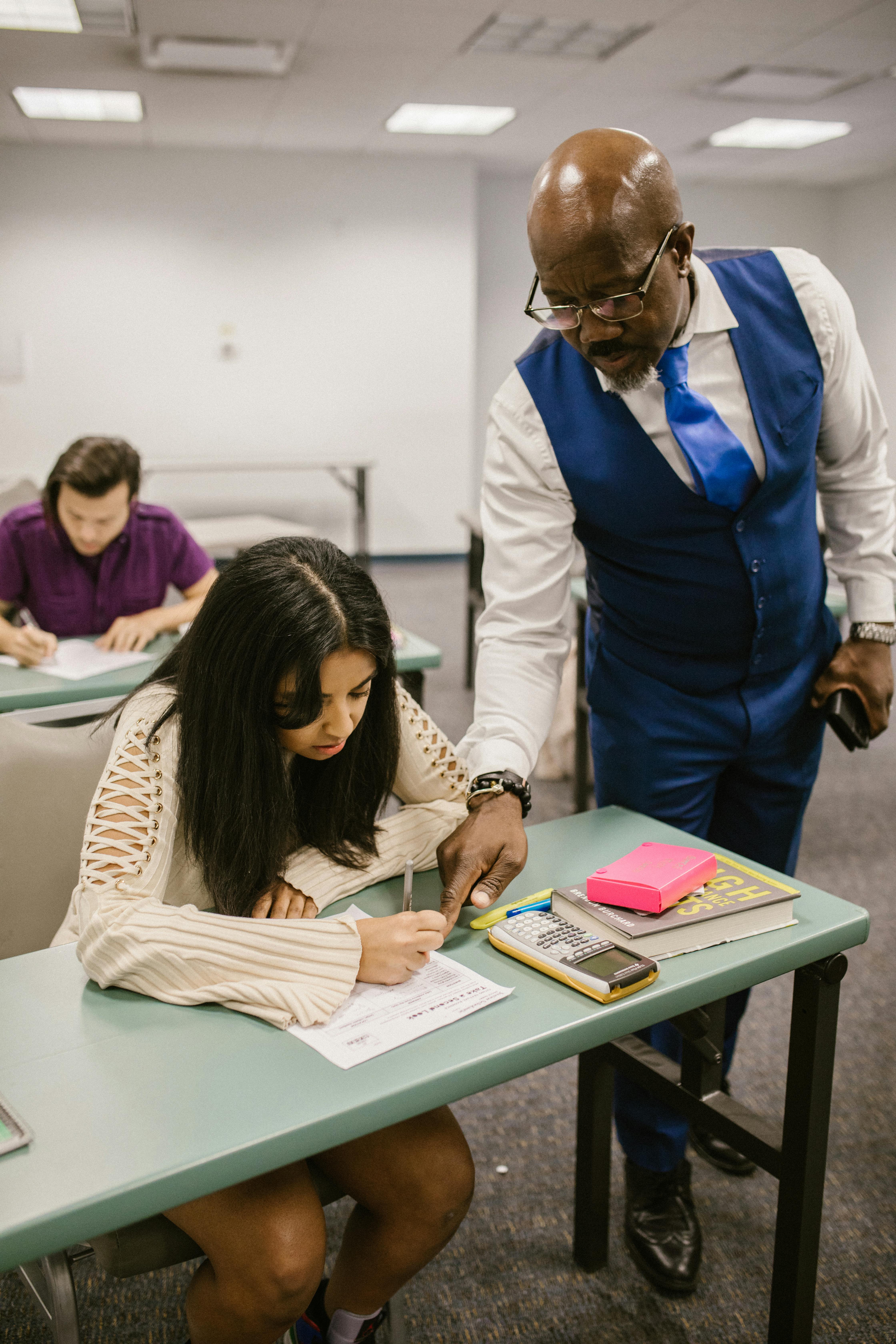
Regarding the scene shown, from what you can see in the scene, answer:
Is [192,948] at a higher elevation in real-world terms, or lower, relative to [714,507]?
lower

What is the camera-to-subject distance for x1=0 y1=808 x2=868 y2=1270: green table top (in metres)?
0.75

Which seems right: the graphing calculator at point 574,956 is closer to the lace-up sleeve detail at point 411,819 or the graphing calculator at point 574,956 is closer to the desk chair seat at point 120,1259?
the lace-up sleeve detail at point 411,819

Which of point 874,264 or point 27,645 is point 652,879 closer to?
point 27,645

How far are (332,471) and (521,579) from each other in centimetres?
600

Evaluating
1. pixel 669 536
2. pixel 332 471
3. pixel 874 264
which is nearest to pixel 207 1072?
pixel 669 536

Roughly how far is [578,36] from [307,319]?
3.06 meters

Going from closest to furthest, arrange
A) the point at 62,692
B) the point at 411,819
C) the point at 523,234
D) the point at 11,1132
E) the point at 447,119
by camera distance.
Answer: the point at 11,1132
the point at 411,819
the point at 62,692
the point at 447,119
the point at 523,234

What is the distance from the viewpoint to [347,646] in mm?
1157

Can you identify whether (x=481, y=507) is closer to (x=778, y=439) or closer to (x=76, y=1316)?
(x=778, y=439)

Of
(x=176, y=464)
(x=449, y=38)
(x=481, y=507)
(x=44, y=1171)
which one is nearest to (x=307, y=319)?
(x=176, y=464)

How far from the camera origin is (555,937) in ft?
3.50

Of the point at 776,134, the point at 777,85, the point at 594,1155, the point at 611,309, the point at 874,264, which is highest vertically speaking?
the point at 776,134

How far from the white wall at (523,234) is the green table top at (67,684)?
5523 millimetres

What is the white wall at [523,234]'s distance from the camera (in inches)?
315
